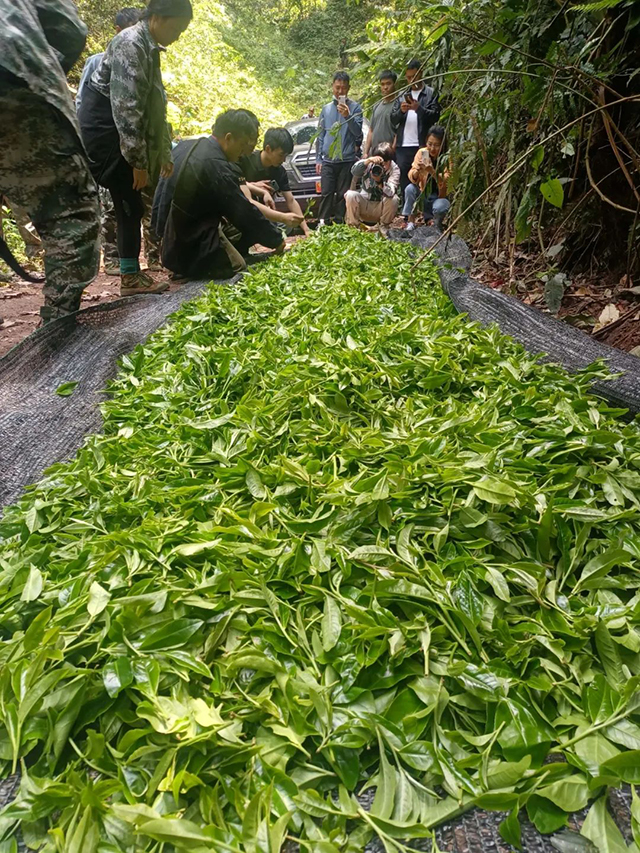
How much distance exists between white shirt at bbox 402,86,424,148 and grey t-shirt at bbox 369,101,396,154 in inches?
6.1

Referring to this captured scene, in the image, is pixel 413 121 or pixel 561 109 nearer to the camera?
pixel 561 109

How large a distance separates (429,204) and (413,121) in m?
0.89

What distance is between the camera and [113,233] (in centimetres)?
445

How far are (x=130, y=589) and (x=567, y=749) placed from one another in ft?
2.22

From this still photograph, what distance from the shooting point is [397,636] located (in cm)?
82

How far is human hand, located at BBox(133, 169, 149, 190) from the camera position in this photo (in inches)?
125

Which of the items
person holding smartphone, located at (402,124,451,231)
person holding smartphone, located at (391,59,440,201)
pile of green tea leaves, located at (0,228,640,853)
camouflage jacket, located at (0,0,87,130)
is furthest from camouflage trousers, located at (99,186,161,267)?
pile of green tea leaves, located at (0,228,640,853)

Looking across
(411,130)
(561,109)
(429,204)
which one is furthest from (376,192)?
(561,109)

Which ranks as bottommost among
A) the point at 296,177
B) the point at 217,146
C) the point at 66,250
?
the point at 296,177

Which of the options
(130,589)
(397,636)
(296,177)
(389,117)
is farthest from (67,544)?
(296,177)

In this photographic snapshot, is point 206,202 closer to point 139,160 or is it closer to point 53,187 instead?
point 139,160

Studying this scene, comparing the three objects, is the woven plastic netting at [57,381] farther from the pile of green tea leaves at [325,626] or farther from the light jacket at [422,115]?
the light jacket at [422,115]

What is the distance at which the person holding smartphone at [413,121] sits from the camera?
206 inches

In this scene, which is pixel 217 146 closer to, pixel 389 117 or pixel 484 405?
pixel 389 117
